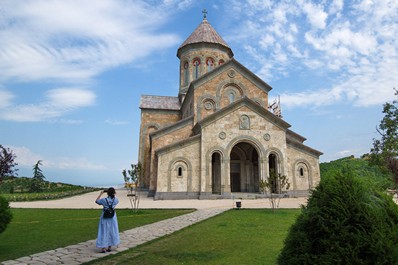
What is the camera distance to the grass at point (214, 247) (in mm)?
4711

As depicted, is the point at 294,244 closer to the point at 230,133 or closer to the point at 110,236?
the point at 110,236

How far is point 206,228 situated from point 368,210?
5958 millimetres

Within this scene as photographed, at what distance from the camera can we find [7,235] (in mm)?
6863

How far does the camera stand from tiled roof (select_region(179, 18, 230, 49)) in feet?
94.3

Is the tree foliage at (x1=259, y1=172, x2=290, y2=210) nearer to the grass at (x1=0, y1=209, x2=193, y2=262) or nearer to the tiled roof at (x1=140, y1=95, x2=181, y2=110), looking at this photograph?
the grass at (x1=0, y1=209, x2=193, y2=262)

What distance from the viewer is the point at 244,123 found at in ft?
62.3

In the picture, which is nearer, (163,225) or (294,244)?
(294,244)

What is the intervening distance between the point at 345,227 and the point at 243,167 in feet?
65.9

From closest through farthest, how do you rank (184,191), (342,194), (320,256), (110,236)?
1. (320,256)
2. (342,194)
3. (110,236)
4. (184,191)

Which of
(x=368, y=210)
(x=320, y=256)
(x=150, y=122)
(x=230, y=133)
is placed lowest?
(x=320, y=256)

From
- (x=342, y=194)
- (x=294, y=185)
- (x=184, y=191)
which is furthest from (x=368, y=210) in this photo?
(x=294, y=185)

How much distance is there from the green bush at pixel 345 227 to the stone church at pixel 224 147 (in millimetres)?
15456

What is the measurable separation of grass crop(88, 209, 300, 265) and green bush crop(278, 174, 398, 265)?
2360 millimetres

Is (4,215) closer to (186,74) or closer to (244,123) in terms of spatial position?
(244,123)
